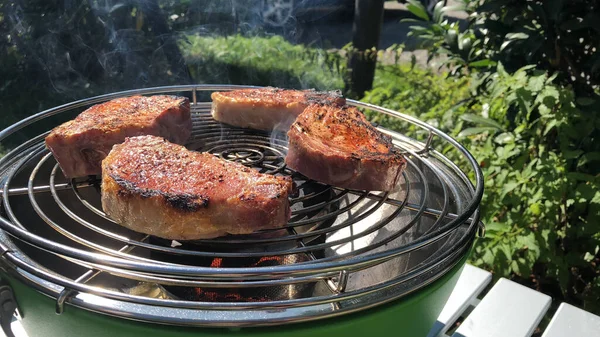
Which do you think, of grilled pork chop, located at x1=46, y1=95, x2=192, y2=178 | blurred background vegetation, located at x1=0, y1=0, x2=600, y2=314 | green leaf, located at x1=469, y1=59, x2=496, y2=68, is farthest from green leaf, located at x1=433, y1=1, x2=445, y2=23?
grilled pork chop, located at x1=46, y1=95, x2=192, y2=178

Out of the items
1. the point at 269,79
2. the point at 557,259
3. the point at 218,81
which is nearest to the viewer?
the point at 557,259

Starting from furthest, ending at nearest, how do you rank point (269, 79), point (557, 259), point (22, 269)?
point (269, 79) → point (557, 259) → point (22, 269)

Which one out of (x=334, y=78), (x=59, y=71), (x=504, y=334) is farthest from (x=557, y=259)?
(x=59, y=71)

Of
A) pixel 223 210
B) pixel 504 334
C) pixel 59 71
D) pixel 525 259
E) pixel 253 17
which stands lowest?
pixel 525 259

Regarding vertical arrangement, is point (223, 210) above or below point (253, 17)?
below

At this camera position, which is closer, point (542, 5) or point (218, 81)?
point (542, 5)

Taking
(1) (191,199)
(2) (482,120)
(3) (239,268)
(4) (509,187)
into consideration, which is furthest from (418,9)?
(3) (239,268)

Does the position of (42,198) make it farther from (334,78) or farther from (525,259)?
(334,78)

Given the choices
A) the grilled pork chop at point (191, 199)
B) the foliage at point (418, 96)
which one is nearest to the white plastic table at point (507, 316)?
the grilled pork chop at point (191, 199)
